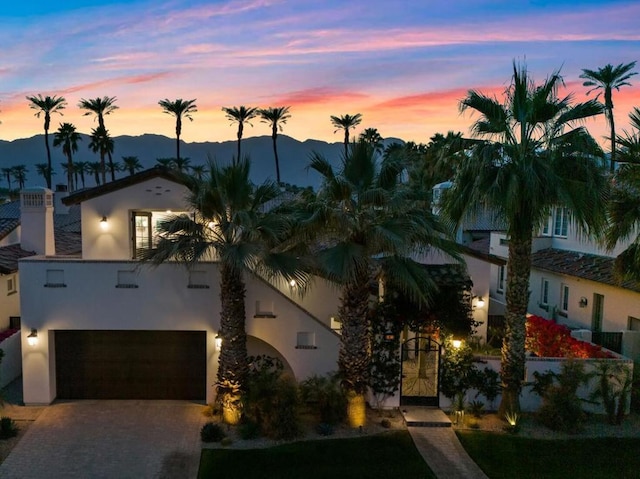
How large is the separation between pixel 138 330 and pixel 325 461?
729 centimetres

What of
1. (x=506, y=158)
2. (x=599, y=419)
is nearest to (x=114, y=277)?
(x=506, y=158)

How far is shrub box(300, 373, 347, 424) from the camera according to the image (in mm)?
13078

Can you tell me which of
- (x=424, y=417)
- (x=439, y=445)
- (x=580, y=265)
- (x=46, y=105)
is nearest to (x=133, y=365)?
(x=424, y=417)

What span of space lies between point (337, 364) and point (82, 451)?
23.1 feet

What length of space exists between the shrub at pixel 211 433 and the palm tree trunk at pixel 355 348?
3.49m

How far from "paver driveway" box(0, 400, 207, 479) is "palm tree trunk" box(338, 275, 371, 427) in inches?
166

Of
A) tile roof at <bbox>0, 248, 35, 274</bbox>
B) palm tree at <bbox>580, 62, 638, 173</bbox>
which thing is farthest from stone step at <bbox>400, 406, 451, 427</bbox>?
palm tree at <bbox>580, 62, 638, 173</bbox>

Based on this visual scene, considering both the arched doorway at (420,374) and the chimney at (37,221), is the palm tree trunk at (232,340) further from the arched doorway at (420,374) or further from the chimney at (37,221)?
the chimney at (37,221)

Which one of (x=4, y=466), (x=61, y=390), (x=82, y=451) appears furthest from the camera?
(x=61, y=390)

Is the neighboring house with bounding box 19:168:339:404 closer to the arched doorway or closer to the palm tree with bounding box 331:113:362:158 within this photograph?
the arched doorway

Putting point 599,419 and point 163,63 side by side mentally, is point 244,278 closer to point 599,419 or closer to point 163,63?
point 599,419

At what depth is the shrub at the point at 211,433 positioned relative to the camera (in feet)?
40.9

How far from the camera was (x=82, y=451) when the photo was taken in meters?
11.9

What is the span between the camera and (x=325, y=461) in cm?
1146
